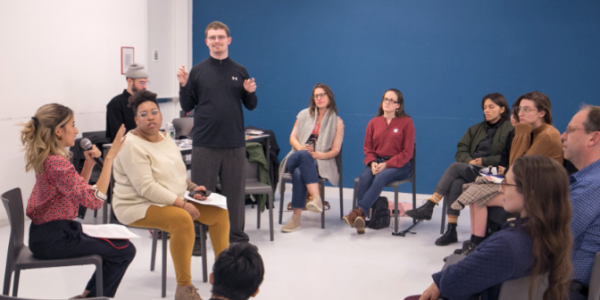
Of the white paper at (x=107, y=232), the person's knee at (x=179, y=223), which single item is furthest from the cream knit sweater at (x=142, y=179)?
the white paper at (x=107, y=232)

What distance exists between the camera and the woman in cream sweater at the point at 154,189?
2.93 meters

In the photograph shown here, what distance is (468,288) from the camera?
1.76 m

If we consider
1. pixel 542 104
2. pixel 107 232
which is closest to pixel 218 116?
pixel 107 232

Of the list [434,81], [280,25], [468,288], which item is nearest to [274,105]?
[280,25]

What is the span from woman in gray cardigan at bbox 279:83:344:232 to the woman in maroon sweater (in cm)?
28

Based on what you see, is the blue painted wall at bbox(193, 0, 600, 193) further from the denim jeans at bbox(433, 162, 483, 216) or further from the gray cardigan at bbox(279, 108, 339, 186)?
the denim jeans at bbox(433, 162, 483, 216)

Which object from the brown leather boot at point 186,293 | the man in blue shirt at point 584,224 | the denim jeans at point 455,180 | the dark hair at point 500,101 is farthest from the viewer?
the dark hair at point 500,101

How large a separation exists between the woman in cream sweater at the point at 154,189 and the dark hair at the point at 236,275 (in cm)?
143

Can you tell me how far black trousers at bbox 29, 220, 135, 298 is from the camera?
2.36 m

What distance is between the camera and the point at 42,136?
7.97 feet

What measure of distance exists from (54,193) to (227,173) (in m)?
1.46

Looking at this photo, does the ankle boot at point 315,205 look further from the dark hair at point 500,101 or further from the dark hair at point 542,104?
the dark hair at point 542,104

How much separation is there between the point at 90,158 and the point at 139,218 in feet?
1.57

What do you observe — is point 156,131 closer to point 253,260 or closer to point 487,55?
point 253,260
